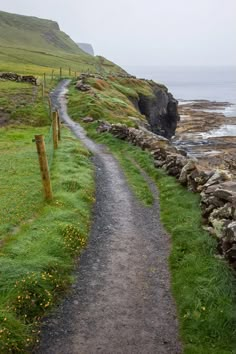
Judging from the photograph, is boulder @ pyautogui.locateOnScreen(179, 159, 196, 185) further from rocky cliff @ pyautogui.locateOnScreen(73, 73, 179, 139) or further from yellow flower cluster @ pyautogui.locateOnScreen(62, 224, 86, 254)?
rocky cliff @ pyautogui.locateOnScreen(73, 73, 179, 139)

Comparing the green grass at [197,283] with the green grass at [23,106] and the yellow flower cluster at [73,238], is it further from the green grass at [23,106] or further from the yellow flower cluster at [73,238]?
the green grass at [23,106]

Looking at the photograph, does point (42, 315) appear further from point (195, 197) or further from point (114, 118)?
point (114, 118)

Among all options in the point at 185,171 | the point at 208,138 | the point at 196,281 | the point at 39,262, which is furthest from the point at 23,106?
the point at 196,281

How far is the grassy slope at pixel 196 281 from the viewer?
11.6 metres

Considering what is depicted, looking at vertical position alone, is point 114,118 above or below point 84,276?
above

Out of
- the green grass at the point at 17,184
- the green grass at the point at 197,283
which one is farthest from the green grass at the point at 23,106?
the green grass at the point at 197,283

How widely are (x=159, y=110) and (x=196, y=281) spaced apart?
79028 millimetres

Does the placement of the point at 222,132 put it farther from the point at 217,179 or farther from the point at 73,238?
the point at 73,238

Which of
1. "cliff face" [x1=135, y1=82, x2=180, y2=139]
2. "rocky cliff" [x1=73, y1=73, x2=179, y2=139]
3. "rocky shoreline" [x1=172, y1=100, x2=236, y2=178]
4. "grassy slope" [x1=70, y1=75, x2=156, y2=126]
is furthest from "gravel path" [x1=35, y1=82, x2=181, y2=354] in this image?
"cliff face" [x1=135, y1=82, x2=180, y2=139]

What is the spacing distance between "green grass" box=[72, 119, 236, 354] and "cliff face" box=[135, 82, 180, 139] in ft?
199

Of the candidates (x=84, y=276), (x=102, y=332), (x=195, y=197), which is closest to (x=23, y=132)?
(x=195, y=197)

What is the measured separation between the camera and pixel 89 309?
12852 millimetres

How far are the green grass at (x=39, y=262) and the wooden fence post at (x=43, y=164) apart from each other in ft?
2.16

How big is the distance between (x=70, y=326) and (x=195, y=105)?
6304 inches
